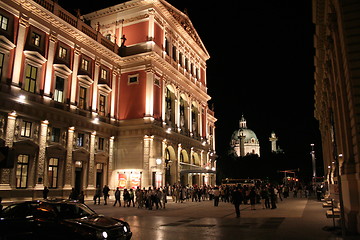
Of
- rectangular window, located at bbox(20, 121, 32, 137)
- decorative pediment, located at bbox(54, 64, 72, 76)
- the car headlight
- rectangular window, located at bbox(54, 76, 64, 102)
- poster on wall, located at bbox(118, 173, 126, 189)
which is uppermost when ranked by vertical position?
decorative pediment, located at bbox(54, 64, 72, 76)

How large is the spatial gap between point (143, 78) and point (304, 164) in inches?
3154

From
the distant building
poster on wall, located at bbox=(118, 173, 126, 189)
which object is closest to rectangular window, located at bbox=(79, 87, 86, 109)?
poster on wall, located at bbox=(118, 173, 126, 189)

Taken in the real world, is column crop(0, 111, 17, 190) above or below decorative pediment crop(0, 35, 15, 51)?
below

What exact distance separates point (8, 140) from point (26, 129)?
2.23 metres

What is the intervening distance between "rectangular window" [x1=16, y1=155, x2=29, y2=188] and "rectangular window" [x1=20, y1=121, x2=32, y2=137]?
6.05ft

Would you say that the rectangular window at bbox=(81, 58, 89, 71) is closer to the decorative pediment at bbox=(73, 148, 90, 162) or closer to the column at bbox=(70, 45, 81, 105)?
the column at bbox=(70, 45, 81, 105)

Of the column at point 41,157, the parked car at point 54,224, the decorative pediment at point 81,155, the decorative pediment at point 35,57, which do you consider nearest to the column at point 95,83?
the decorative pediment at point 81,155

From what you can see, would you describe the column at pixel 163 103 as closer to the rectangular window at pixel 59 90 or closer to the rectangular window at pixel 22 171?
the rectangular window at pixel 59 90

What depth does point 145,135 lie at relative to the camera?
121ft

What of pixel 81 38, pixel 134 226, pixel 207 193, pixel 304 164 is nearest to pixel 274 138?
pixel 304 164

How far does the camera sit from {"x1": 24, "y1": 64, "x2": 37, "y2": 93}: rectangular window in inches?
1073

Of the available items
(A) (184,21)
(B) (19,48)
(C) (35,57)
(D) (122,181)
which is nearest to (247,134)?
(A) (184,21)

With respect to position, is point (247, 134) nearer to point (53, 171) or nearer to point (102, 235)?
point (53, 171)

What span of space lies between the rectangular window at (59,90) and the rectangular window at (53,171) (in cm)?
593
